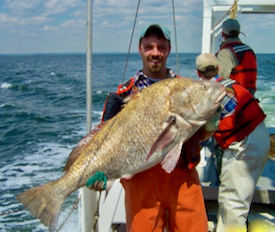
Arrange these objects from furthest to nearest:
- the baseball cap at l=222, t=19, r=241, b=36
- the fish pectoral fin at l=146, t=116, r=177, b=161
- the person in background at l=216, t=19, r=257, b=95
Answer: the baseball cap at l=222, t=19, r=241, b=36 → the person in background at l=216, t=19, r=257, b=95 → the fish pectoral fin at l=146, t=116, r=177, b=161

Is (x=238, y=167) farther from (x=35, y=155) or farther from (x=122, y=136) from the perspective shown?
(x=35, y=155)

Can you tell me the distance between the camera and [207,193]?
13.5 feet

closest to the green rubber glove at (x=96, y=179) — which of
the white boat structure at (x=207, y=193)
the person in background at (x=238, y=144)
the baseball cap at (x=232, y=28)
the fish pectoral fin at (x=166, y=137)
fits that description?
the white boat structure at (x=207, y=193)

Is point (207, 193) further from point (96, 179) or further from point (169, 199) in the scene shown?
point (96, 179)

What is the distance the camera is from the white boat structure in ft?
11.3

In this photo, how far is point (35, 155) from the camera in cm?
1137

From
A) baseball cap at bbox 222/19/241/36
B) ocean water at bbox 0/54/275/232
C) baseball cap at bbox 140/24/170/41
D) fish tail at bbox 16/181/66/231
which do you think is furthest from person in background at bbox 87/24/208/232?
baseball cap at bbox 222/19/241/36

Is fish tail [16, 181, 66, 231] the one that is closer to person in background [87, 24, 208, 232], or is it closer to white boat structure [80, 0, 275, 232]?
white boat structure [80, 0, 275, 232]

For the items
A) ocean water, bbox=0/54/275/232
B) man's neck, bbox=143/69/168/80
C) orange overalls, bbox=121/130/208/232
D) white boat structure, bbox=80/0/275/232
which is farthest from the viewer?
ocean water, bbox=0/54/275/232

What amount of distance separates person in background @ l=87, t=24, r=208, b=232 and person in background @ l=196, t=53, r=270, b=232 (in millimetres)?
867

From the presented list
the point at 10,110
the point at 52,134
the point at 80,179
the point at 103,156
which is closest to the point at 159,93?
the point at 103,156

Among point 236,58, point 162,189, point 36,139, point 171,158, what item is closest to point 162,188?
point 162,189

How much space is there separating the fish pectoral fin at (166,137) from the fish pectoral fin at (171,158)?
0.08 metres

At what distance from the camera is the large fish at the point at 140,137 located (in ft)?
7.43
